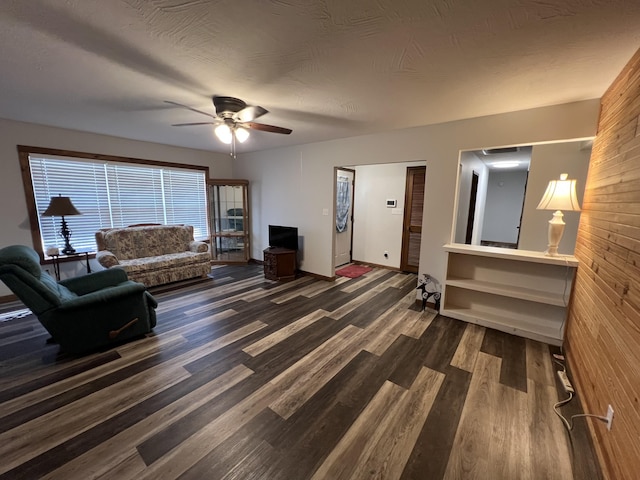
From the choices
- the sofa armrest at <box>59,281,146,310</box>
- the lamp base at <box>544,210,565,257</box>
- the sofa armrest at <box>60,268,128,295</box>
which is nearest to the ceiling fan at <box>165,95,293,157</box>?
the sofa armrest at <box>59,281,146,310</box>

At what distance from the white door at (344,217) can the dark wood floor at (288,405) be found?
2.50 metres

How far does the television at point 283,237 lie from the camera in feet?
15.8

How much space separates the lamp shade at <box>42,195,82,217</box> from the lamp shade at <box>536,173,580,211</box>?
574cm

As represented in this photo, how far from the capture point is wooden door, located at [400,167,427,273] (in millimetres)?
4848

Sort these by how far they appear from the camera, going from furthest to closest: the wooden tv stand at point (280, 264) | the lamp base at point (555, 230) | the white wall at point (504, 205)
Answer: the white wall at point (504, 205) < the wooden tv stand at point (280, 264) < the lamp base at point (555, 230)

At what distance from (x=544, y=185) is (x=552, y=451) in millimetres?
3120

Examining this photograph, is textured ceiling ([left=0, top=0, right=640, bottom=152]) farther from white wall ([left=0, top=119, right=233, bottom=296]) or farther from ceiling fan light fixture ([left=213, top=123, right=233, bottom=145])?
white wall ([left=0, top=119, right=233, bottom=296])

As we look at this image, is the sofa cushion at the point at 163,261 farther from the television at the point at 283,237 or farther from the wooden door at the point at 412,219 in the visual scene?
the wooden door at the point at 412,219

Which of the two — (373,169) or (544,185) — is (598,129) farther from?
(373,169)

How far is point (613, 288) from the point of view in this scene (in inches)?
63.3

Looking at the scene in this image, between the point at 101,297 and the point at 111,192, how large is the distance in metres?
2.84

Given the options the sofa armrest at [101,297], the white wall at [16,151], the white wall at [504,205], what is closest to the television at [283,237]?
the sofa armrest at [101,297]

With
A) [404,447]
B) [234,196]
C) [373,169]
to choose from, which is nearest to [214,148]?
[234,196]

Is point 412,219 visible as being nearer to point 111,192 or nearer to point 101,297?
point 101,297
